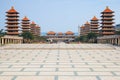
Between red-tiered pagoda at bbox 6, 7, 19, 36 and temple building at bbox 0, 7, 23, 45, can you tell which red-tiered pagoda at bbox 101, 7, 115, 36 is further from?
red-tiered pagoda at bbox 6, 7, 19, 36

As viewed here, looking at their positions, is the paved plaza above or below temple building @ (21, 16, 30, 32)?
below

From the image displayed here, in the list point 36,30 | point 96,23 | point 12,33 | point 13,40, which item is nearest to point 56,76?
point 13,40

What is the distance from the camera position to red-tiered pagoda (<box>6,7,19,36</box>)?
56.0m

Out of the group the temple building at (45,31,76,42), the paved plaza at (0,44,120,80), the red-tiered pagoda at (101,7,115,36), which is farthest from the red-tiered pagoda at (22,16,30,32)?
the paved plaza at (0,44,120,80)

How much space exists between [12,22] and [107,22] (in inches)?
911

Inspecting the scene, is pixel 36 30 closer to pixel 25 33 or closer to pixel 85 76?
pixel 25 33

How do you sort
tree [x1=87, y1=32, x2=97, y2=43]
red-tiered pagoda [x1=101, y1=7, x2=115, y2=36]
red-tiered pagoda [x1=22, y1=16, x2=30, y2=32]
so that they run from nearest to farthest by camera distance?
red-tiered pagoda [x1=101, y1=7, x2=115, y2=36] → tree [x1=87, y1=32, x2=97, y2=43] → red-tiered pagoda [x1=22, y1=16, x2=30, y2=32]

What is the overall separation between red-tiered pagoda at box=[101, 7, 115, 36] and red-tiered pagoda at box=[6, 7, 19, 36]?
2111cm

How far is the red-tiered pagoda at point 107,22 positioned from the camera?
5665 centimetres

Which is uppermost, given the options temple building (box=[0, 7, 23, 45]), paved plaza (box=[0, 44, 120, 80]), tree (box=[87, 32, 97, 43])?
temple building (box=[0, 7, 23, 45])

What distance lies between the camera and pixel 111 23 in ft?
189

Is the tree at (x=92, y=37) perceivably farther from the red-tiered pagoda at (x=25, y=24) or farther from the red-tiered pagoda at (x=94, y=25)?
the red-tiered pagoda at (x=25, y=24)

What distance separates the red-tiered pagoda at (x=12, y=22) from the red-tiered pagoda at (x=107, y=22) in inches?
831

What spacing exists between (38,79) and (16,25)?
50747mm
